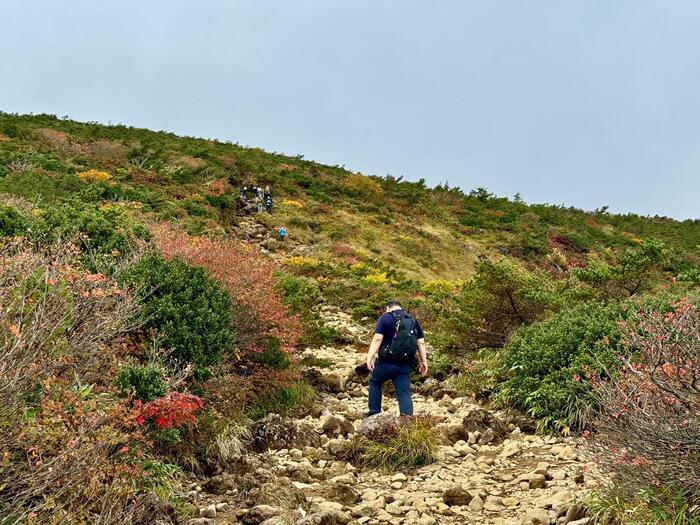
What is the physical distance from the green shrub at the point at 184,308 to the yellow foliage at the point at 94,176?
16.3m

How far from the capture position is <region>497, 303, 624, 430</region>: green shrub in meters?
6.34

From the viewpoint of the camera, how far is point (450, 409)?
7785 mm

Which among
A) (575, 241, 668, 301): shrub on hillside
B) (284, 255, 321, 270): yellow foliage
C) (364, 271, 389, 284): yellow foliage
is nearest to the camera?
(575, 241, 668, 301): shrub on hillside

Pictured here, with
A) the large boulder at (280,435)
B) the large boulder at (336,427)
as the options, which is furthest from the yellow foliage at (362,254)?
the large boulder at (280,435)

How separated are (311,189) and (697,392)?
27321 mm

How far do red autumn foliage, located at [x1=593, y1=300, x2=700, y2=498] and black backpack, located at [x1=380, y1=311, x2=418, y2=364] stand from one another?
298 centimetres

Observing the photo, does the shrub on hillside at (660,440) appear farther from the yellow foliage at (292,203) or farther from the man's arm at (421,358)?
the yellow foliage at (292,203)

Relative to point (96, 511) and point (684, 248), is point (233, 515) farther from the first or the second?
point (684, 248)

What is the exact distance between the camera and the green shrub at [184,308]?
5.91 m

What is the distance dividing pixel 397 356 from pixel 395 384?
0.32 meters

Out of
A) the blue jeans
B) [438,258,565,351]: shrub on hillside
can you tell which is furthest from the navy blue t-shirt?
[438,258,565,351]: shrub on hillside

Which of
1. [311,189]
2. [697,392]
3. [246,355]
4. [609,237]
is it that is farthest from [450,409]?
[609,237]

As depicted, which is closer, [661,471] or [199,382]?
[661,471]

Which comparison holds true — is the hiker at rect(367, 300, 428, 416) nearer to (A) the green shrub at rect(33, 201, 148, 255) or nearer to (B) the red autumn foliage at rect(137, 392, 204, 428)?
(B) the red autumn foliage at rect(137, 392, 204, 428)
